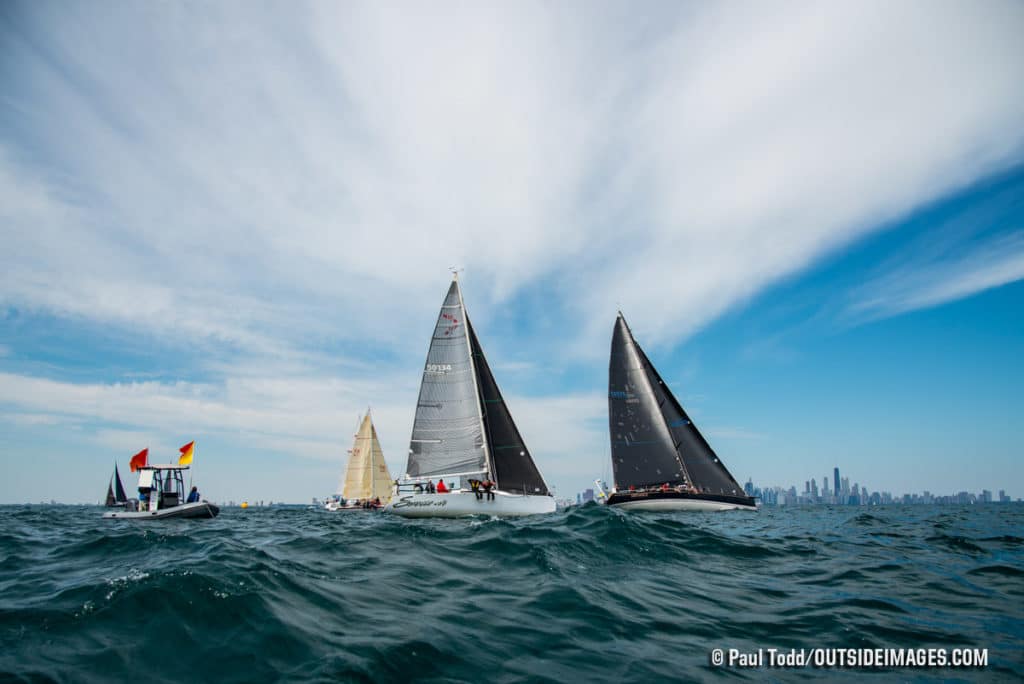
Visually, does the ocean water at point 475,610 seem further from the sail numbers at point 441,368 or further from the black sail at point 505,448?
the sail numbers at point 441,368

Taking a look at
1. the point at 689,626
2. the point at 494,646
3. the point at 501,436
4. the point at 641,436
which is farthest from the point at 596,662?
the point at 641,436

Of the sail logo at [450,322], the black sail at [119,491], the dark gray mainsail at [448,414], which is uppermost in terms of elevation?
the sail logo at [450,322]

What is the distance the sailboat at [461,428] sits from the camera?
1159 inches

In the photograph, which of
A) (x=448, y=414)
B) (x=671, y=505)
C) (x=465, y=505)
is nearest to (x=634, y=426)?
(x=671, y=505)

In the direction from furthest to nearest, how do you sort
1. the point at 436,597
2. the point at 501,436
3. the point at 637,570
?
the point at 501,436, the point at 637,570, the point at 436,597

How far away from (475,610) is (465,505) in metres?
18.1

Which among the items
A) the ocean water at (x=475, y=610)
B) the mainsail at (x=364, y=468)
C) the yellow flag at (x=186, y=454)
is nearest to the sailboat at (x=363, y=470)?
the mainsail at (x=364, y=468)

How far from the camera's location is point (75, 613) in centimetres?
612

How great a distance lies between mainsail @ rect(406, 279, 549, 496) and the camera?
29.5 m

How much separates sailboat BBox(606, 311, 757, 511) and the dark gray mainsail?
1138cm

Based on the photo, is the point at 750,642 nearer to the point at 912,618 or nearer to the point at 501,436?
the point at 912,618

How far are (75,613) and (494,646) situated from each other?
5296mm

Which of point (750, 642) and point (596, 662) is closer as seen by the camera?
point (596, 662)

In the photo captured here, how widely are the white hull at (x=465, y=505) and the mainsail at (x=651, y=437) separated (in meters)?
13.6
